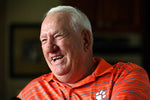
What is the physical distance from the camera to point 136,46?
3518 millimetres

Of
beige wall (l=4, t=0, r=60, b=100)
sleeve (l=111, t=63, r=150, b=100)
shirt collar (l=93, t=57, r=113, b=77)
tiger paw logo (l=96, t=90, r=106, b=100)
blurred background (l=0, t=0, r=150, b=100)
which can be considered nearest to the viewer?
sleeve (l=111, t=63, r=150, b=100)

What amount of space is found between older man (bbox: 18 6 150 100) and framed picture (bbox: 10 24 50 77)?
2.41m

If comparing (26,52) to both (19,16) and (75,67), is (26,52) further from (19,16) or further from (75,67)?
(75,67)

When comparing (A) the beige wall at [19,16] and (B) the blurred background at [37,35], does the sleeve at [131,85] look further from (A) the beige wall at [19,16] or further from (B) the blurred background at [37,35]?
(A) the beige wall at [19,16]

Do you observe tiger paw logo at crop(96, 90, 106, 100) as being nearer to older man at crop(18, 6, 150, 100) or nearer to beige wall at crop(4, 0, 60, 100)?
older man at crop(18, 6, 150, 100)

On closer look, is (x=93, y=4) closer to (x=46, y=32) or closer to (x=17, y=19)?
(x=17, y=19)

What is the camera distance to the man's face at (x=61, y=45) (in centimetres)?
126

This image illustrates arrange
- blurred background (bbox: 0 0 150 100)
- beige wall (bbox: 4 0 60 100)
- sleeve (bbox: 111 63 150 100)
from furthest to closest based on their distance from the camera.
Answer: beige wall (bbox: 4 0 60 100)
blurred background (bbox: 0 0 150 100)
sleeve (bbox: 111 63 150 100)

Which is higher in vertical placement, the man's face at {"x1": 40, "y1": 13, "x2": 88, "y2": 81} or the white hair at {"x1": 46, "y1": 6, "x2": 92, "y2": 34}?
the white hair at {"x1": 46, "y1": 6, "x2": 92, "y2": 34}

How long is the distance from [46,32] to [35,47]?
8.38 feet

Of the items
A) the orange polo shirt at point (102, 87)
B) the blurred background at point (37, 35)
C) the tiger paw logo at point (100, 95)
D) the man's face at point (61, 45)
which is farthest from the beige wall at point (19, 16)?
the tiger paw logo at point (100, 95)

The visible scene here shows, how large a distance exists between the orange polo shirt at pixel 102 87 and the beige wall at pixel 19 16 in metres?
2.38

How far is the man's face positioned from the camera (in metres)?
1.26

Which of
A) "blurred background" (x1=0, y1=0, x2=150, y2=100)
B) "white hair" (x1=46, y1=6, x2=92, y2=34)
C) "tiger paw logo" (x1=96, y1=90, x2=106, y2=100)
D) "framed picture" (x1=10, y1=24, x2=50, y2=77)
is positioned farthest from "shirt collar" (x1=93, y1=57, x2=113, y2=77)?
"framed picture" (x1=10, y1=24, x2=50, y2=77)
